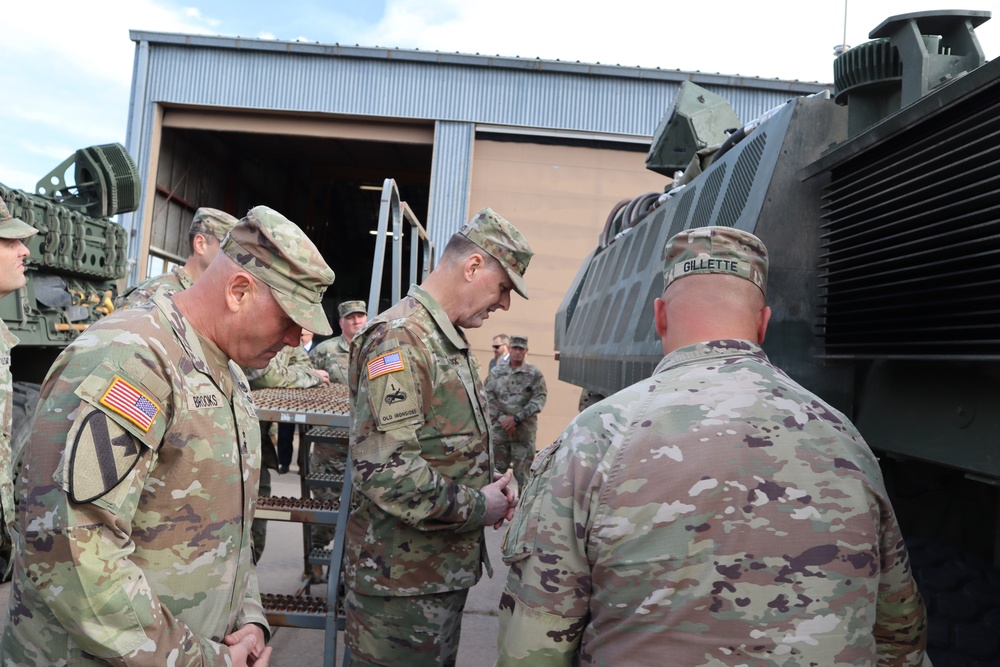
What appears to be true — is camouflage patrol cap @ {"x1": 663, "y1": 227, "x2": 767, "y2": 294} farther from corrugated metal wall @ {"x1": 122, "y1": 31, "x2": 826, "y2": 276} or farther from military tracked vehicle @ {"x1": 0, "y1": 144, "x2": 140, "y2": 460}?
corrugated metal wall @ {"x1": 122, "y1": 31, "x2": 826, "y2": 276}

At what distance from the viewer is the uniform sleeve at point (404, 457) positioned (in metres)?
2.49

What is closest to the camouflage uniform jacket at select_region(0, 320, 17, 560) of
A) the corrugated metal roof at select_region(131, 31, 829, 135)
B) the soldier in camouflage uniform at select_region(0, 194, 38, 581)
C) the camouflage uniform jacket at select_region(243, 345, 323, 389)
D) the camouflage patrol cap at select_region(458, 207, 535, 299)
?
the soldier in camouflage uniform at select_region(0, 194, 38, 581)

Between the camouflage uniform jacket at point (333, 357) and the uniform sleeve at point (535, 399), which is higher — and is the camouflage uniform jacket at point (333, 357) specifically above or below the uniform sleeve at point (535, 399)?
above

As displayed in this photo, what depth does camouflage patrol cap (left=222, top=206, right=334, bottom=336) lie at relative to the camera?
1.81 metres

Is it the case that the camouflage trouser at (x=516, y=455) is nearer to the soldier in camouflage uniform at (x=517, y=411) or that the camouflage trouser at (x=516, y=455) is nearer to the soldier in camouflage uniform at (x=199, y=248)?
the soldier in camouflage uniform at (x=517, y=411)

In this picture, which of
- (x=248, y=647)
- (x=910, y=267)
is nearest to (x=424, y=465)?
(x=248, y=647)

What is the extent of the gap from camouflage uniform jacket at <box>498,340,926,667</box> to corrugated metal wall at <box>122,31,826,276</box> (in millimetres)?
11657

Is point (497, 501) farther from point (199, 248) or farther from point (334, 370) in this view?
point (334, 370)

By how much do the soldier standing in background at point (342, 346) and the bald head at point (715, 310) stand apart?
18.1 ft

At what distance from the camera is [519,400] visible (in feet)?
31.2

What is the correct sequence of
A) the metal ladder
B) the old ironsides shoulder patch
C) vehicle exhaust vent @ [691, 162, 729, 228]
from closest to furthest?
the old ironsides shoulder patch < vehicle exhaust vent @ [691, 162, 729, 228] < the metal ladder

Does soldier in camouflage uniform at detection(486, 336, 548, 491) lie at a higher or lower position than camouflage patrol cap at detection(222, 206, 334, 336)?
lower

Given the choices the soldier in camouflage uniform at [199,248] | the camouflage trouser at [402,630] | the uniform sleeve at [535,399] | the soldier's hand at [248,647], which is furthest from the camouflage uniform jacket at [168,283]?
the uniform sleeve at [535,399]

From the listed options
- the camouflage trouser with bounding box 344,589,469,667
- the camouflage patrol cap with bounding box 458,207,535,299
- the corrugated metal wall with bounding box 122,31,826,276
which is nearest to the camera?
Answer: the camouflage trouser with bounding box 344,589,469,667
